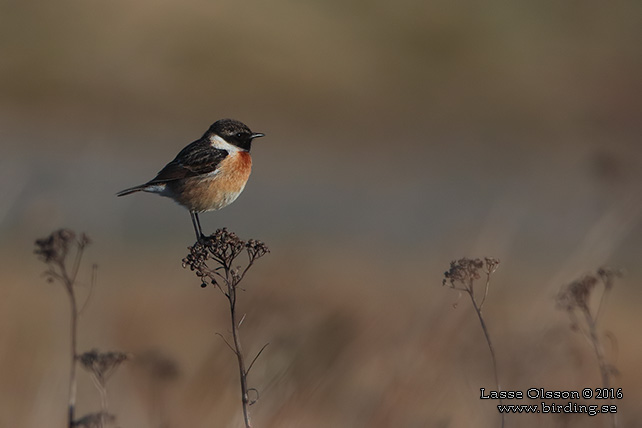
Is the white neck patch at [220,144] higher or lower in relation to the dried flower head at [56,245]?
higher

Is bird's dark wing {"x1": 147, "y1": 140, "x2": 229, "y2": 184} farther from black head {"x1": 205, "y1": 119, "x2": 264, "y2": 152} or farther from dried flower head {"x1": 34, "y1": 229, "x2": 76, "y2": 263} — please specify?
dried flower head {"x1": 34, "y1": 229, "x2": 76, "y2": 263}

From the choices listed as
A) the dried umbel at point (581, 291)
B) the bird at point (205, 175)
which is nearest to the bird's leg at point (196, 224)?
the bird at point (205, 175)

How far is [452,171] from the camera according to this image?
2194 centimetres

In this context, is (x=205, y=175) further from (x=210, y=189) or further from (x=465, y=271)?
(x=465, y=271)

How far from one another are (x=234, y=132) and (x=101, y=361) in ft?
8.75

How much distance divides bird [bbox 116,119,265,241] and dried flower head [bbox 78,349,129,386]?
2.06 meters

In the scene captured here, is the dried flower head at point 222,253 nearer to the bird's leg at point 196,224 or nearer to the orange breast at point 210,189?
the bird's leg at point 196,224

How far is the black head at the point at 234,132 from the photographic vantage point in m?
5.43

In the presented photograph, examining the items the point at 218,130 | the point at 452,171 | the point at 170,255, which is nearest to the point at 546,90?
the point at 452,171

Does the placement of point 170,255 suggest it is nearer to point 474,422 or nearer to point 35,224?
point 35,224

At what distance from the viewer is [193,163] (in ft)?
17.5

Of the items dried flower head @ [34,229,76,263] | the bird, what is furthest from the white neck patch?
dried flower head @ [34,229,76,263]

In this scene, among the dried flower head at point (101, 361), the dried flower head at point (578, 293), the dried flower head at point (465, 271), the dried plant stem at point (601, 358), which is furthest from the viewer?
the dried flower head at point (578, 293)

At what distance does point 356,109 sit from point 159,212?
15.8m
